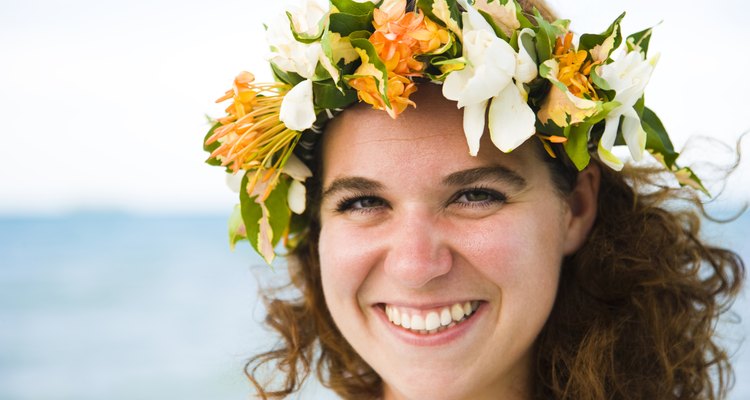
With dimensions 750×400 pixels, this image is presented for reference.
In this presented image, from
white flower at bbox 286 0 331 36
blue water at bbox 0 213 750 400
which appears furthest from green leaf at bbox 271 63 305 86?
blue water at bbox 0 213 750 400

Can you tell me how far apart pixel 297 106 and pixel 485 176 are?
46 centimetres

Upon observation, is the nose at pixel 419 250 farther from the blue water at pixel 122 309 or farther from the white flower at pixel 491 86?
the blue water at pixel 122 309

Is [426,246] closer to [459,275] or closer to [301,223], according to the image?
[459,275]

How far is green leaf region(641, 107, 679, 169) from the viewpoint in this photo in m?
2.25

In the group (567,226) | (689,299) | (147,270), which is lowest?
(147,270)

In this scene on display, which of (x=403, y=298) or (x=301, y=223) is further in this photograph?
(x=301, y=223)

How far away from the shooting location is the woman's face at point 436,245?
2.12m

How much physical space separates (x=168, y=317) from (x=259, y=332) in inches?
301

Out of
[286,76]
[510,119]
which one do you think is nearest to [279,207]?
[286,76]

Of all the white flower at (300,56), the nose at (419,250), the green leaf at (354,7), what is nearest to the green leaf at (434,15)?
the green leaf at (354,7)

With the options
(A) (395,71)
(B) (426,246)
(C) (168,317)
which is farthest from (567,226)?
(C) (168,317)

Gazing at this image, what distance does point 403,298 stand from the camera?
2229 mm

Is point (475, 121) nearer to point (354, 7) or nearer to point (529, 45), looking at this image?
point (529, 45)

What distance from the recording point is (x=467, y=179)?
2129 mm
